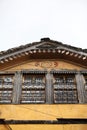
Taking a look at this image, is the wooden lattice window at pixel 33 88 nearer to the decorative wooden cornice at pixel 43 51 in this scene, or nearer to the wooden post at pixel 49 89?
the wooden post at pixel 49 89

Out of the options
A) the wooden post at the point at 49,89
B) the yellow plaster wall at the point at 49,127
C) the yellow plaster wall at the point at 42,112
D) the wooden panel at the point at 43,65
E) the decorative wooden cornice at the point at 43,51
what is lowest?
the yellow plaster wall at the point at 49,127

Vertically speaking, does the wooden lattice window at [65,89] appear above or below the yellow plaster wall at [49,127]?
above

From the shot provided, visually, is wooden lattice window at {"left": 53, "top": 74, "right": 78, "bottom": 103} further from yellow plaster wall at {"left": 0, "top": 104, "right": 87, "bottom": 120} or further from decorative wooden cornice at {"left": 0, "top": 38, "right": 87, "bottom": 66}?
decorative wooden cornice at {"left": 0, "top": 38, "right": 87, "bottom": 66}

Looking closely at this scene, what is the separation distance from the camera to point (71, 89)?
41.5 ft

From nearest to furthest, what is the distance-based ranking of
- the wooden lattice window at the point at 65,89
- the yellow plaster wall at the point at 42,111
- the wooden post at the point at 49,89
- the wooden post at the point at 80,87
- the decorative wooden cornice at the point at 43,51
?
the yellow plaster wall at the point at 42,111 → the wooden post at the point at 49,89 → the wooden post at the point at 80,87 → the wooden lattice window at the point at 65,89 → the decorative wooden cornice at the point at 43,51

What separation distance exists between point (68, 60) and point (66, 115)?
373 cm

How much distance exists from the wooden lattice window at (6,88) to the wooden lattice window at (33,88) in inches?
23.2

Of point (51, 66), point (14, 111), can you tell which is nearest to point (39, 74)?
point (51, 66)

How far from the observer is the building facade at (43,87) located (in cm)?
1095

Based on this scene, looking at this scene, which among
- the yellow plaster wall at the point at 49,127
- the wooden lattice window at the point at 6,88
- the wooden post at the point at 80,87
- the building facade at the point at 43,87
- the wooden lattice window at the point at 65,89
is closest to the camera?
the yellow plaster wall at the point at 49,127

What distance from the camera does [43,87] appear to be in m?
12.8

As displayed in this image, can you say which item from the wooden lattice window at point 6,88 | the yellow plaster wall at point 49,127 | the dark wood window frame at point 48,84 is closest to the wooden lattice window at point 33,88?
the dark wood window frame at point 48,84

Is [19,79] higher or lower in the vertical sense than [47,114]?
higher

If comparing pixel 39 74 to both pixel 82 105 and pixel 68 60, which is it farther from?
pixel 82 105
